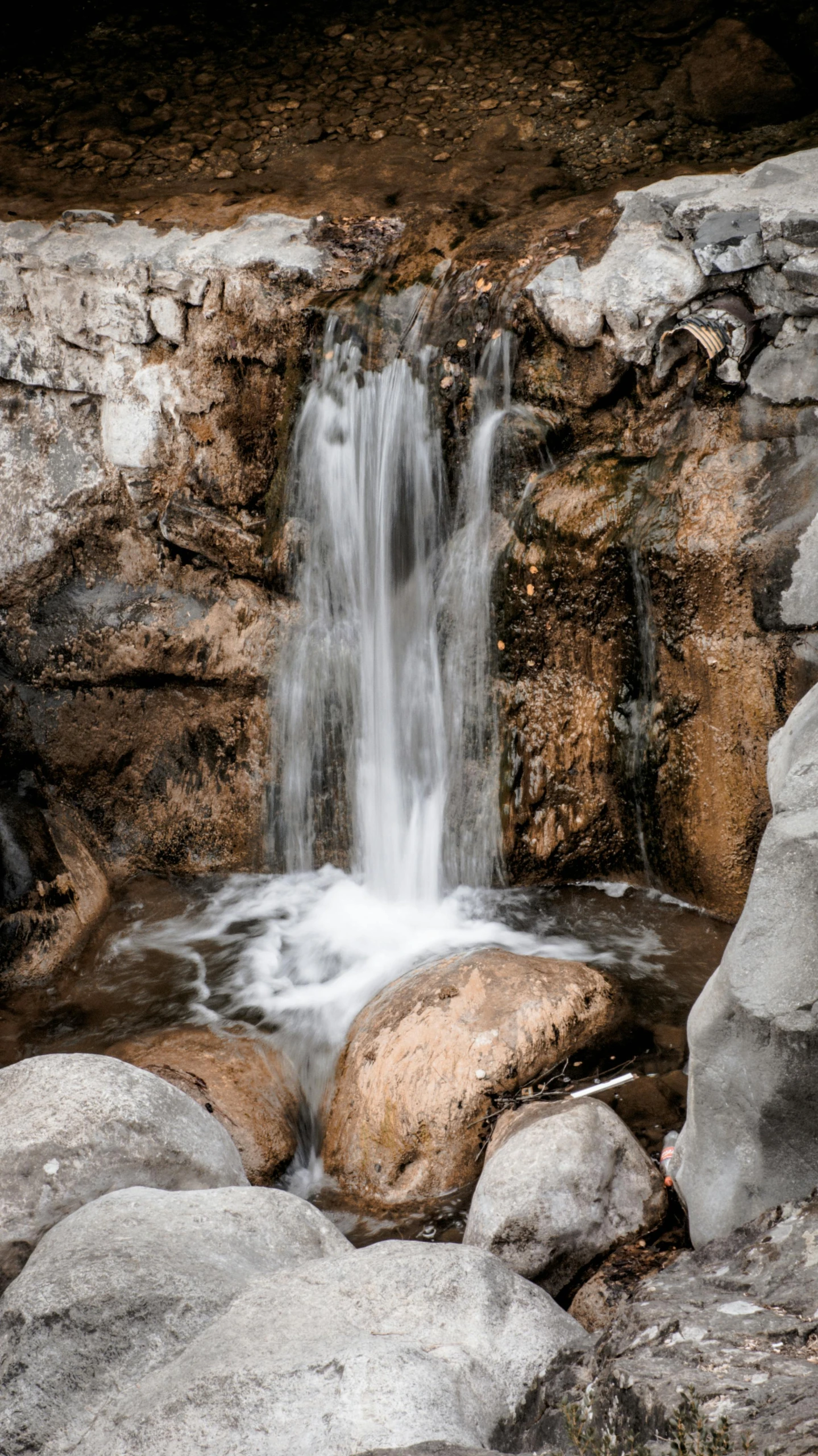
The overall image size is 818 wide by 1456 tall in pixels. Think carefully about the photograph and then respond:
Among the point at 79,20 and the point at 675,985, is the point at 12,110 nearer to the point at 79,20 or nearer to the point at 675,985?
the point at 79,20

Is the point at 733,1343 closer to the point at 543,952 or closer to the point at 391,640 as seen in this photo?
the point at 543,952

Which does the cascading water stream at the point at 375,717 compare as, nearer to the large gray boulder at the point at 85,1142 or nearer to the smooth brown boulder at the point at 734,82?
the large gray boulder at the point at 85,1142

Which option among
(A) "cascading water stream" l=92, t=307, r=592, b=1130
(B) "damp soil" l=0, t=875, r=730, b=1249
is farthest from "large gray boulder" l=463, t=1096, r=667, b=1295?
(A) "cascading water stream" l=92, t=307, r=592, b=1130

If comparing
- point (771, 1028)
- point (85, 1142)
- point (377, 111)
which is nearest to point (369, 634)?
point (85, 1142)

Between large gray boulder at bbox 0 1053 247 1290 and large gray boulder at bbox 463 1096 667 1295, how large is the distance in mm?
838

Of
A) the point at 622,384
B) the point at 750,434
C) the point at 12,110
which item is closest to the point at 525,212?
the point at 622,384

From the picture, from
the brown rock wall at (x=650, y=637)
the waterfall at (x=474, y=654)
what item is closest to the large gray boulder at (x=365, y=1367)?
the brown rock wall at (x=650, y=637)

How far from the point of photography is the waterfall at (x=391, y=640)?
5516 mm

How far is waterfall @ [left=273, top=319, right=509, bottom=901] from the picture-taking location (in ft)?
18.1

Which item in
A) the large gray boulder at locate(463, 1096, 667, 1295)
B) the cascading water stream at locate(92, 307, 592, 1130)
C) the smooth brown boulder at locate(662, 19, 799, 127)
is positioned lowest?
the large gray boulder at locate(463, 1096, 667, 1295)

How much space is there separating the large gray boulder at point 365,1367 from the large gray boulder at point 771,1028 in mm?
612

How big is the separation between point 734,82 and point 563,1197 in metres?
6.28

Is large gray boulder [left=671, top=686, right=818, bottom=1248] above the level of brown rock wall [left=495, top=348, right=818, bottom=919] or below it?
below

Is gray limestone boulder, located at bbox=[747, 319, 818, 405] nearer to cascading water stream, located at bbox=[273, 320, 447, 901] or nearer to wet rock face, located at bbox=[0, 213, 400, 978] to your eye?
cascading water stream, located at bbox=[273, 320, 447, 901]
